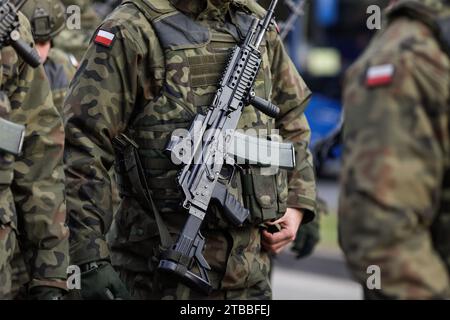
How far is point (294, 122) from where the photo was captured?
180 inches

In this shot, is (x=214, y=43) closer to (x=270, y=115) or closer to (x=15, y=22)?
(x=270, y=115)

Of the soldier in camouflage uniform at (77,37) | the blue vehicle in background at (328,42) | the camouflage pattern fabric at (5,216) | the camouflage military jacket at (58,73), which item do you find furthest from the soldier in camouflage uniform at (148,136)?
the blue vehicle in background at (328,42)

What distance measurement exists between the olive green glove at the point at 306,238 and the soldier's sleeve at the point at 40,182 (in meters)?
1.98

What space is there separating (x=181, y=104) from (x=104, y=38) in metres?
0.35

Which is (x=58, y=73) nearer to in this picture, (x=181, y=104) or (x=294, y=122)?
(x=294, y=122)

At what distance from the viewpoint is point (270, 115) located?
13.9 ft

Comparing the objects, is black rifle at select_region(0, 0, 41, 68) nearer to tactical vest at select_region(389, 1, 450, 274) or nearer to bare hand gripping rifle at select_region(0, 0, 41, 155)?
bare hand gripping rifle at select_region(0, 0, 41, 155)

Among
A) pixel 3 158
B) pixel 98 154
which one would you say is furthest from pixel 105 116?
pixel 3 158

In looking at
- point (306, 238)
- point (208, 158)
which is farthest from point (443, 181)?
point (306, 238)

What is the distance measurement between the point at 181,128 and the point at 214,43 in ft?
1.16

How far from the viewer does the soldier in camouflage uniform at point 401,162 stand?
8.57 ft

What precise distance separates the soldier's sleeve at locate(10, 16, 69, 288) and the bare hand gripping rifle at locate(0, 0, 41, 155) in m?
0.16

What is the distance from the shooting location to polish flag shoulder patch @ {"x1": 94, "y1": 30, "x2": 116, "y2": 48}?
4.03 meters

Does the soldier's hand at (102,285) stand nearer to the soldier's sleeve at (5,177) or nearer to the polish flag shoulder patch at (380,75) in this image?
the soldier's sleeve at (5,177)
